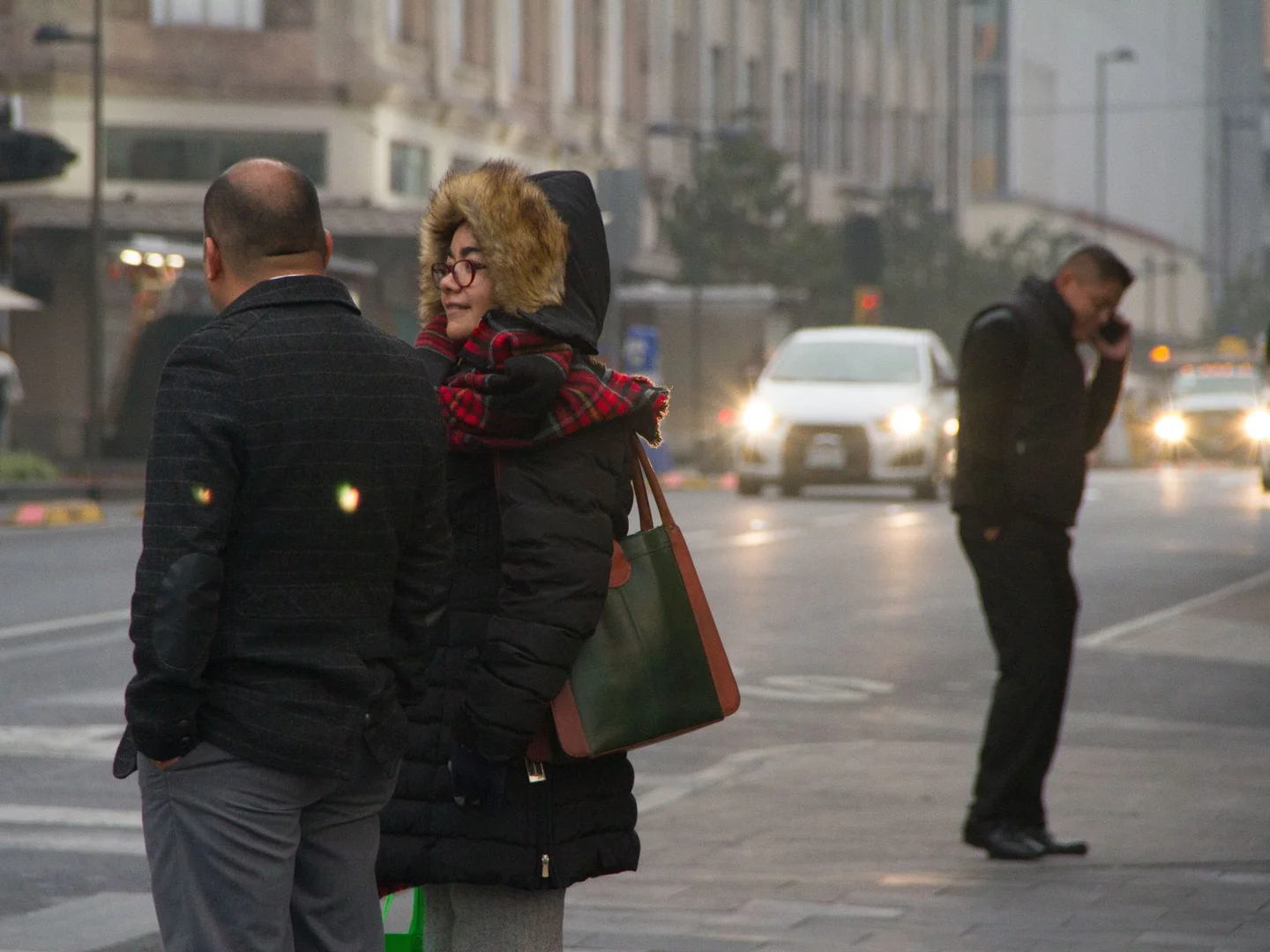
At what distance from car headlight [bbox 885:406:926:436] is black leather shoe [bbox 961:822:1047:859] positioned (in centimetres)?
1987

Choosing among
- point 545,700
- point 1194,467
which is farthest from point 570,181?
point 1194,467

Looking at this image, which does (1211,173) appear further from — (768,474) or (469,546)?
(469,546)

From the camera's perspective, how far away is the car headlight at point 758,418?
2752 cm

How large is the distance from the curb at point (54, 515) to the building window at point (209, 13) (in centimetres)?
2017

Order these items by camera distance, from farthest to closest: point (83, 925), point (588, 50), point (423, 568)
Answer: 1. point (588, 50)
2. point (83, 925)
3. point (423, 568)

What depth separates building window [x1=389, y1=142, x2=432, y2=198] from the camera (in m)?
45.7

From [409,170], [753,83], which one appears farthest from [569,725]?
[753,83]

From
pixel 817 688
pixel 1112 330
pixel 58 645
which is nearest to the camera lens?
pixel 1112 330

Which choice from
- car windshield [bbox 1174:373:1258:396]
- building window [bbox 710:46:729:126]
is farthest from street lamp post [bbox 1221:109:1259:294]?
car windshield [bbox 1174:373:1258:396]

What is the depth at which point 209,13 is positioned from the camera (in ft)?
144

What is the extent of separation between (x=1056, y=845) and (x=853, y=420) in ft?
65.6

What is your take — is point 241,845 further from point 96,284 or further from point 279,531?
point 96,284

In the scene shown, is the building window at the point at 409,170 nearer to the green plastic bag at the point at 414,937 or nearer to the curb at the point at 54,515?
the curb at the point at 54,515

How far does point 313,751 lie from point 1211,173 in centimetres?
13236
